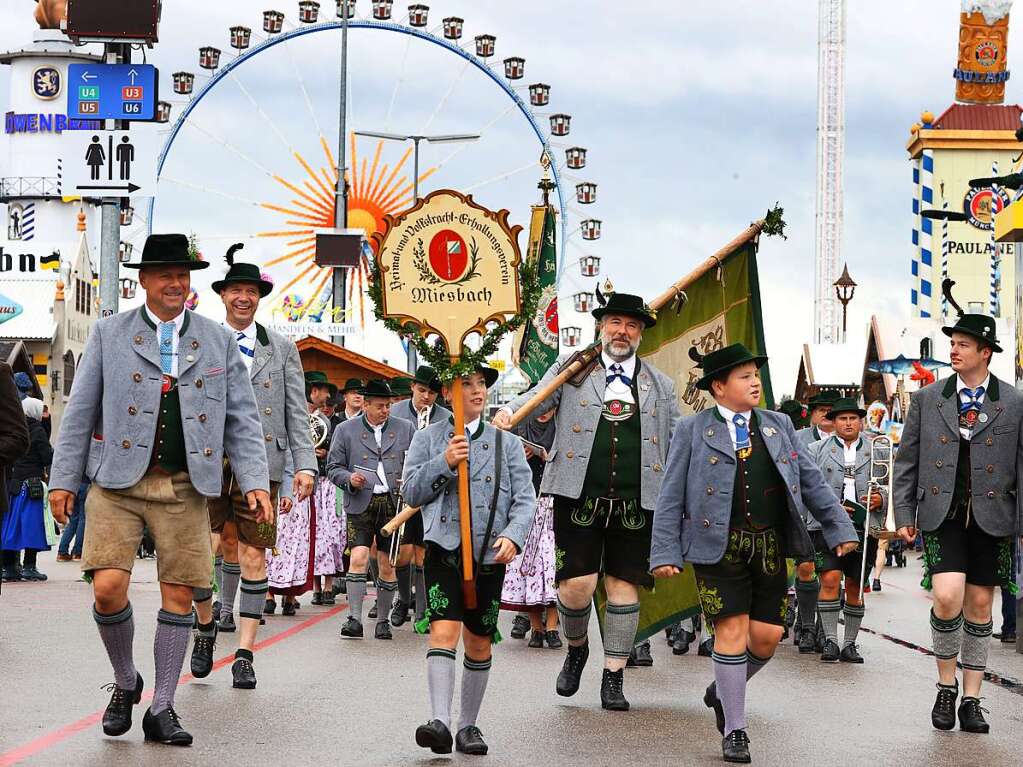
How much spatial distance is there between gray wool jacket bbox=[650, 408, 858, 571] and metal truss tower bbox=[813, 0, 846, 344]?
5911 cm

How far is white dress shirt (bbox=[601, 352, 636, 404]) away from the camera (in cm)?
921

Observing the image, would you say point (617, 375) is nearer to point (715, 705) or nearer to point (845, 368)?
point (715, 705)

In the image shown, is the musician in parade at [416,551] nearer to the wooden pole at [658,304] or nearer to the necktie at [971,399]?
the wooden pole at [658,304]

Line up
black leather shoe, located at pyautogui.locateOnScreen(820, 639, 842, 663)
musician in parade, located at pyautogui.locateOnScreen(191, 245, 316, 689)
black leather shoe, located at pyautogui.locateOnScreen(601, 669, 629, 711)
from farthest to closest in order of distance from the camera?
black leather shoe, located at pyautogui.locateOnScreen(820, 639, 842, 663) < musician in parade, located at pyautogui.locateOnScreen(191, 245, 316, 689) < black leather shoe, located at pyautogui.locateOnScreen(601, 669, 629, 711)

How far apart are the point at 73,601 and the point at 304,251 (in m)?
30.6

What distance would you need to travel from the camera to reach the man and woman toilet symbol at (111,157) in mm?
25984

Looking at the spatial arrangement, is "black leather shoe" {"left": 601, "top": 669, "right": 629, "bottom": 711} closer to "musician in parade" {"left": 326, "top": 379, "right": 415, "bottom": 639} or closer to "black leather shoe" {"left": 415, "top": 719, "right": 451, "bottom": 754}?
"black leather shoe" {"left": 415, "top": 719, "right": 451, "bottom": 754}

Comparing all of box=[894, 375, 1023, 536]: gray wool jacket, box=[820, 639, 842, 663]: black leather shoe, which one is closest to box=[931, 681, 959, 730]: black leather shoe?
box=[894, 375, 1023, 536]: gray wool jacket

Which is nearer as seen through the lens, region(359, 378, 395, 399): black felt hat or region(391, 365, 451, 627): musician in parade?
region(391, 365, 451, 627): musician in parade

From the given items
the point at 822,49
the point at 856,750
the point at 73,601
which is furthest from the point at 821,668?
the point at 822,49

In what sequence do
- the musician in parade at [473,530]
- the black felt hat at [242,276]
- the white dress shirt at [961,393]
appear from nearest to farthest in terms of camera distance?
the musician in parade at [473,530] → the white dress shirt at [961,393] → the black felt hat at [242,276]

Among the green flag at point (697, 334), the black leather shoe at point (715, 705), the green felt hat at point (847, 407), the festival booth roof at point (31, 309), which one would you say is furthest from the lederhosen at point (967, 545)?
the festival booth roof at point (31, 309)

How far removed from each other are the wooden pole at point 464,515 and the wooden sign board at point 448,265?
0.52 meters

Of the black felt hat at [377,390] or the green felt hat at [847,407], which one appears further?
the black felt hat at [377,390]
